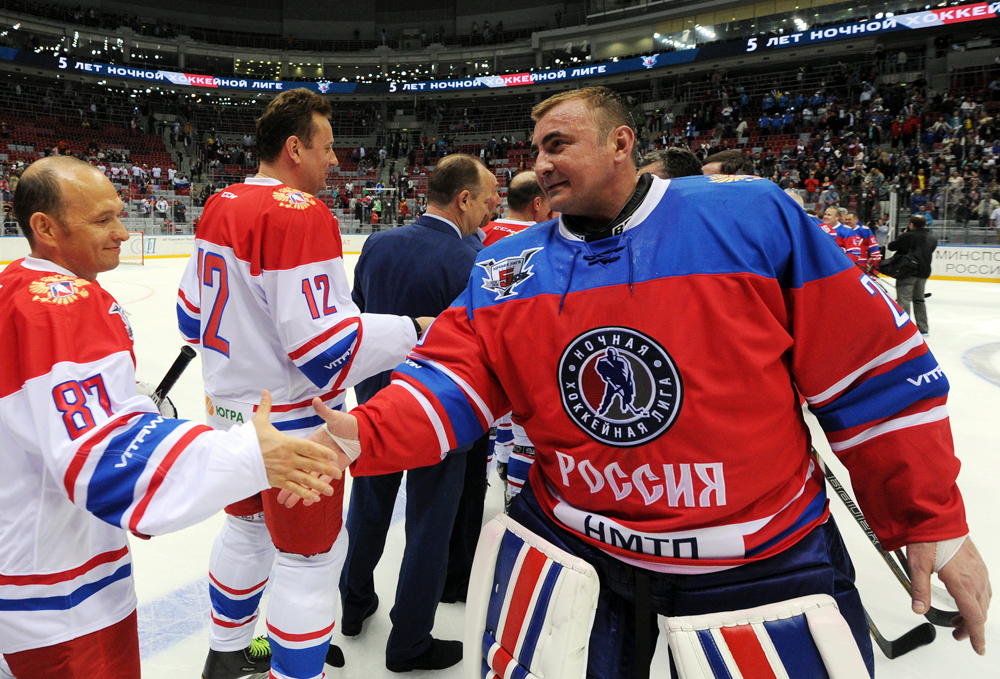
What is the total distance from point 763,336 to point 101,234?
1464mm

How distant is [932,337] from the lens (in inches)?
316

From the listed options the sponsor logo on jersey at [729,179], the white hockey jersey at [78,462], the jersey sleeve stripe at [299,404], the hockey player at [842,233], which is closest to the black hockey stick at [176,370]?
the jersey sleeve stripe at [299,404]

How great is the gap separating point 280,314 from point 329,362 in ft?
0.64

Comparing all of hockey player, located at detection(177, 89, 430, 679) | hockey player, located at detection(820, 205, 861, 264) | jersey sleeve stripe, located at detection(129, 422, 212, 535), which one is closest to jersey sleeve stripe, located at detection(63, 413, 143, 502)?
jersey sleeve stripe, located at detection(129, 422, 212, 535)

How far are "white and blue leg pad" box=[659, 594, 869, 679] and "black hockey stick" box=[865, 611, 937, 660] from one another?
1.36m

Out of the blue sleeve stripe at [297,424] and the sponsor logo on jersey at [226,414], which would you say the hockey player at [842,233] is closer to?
the blue sleeve stripe at [297,424]

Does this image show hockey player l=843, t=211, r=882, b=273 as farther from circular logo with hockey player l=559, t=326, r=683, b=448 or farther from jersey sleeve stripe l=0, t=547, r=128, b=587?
jersey sleeve stripe l=0, t=547, r=128, b=587

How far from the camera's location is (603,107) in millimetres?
1493

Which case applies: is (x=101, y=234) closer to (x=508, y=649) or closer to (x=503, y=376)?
(x=503, y=376)

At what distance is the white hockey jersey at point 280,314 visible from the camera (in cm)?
188

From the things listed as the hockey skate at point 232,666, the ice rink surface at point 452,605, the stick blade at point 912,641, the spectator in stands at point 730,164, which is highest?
the spectator in stands at point 730,164

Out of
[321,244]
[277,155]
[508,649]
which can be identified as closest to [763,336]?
[508,649]

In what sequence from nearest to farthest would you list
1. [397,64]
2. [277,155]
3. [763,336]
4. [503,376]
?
[763,336]
[503,376]
[277,155]
[397,64]

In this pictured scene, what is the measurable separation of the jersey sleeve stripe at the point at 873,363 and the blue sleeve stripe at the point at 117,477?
128 cm
